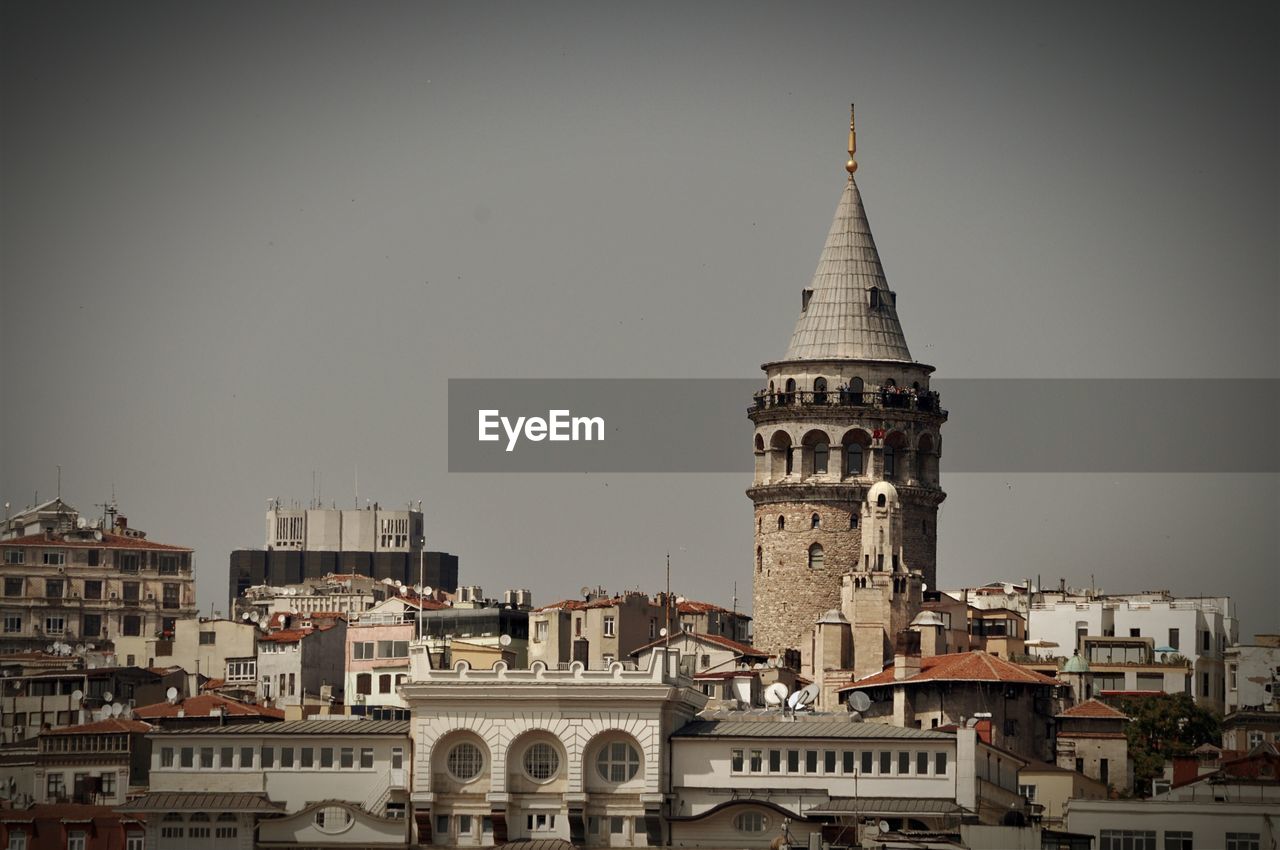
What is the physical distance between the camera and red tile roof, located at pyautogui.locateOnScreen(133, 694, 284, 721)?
119 metres

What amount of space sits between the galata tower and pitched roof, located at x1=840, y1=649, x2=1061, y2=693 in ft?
43.0

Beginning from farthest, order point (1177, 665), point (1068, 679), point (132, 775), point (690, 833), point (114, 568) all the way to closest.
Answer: point (114, 568), point (1177, 665), point (1068, 679), point (132, 775), point (690, 833)

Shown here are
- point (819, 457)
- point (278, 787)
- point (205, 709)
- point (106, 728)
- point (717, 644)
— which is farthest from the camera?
point (819, 457)

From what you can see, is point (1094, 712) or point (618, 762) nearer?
point (618, 762)

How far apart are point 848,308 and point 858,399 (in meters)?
3.93

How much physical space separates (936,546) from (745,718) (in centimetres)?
3243

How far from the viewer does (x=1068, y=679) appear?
434 ft

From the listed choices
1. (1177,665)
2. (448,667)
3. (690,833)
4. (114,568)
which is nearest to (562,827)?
(690,833)

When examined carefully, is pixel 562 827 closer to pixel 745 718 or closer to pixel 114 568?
pixel 745 718

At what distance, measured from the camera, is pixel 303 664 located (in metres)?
140

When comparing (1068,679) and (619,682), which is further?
(1068,679)

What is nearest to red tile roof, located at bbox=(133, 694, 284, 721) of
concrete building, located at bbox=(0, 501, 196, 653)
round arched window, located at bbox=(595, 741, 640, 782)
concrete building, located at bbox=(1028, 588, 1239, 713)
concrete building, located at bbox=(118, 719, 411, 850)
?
concrete building, located at bbox=(118, 719, 411, 850)

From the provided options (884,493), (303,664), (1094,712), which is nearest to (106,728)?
(303,664)

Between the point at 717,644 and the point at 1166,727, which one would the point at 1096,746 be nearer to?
the point at 1166,727
